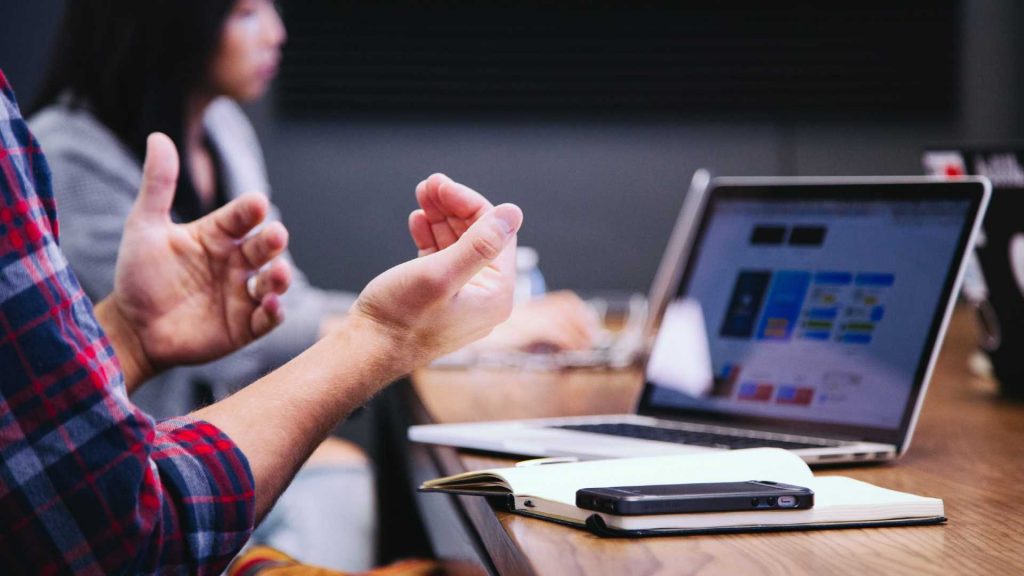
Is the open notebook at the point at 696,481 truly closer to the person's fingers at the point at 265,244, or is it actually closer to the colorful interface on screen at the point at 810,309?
the colorful interface on screen at the point at 810,309

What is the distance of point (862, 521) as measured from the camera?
77 centimetres

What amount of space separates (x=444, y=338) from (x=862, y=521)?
381 mm

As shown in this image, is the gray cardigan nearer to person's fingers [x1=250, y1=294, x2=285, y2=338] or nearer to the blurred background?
person's fingers [x1=250, y1=294, x2=285, y2=338]

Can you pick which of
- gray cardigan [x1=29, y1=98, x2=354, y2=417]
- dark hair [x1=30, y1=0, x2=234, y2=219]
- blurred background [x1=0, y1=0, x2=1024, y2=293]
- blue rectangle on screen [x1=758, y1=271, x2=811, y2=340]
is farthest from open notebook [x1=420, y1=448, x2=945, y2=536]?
blurred background [x1=0, y1=0, x2=1024, y2=293]

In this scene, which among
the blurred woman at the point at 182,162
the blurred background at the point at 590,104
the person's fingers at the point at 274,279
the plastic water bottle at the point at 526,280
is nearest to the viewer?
the person's fingers at the point at 274,279

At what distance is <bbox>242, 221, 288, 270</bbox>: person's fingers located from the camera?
1306 millimetres

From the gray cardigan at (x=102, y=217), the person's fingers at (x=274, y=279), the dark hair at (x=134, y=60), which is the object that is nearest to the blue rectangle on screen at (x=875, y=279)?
the person's fingers at (x=274, y=279)

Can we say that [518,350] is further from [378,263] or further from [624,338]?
[378,263]

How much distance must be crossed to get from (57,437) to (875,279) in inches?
31.5

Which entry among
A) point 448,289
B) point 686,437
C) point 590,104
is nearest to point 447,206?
point 448,289

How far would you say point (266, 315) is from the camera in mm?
1310

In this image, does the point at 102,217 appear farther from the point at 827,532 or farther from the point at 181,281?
the point at 827,532

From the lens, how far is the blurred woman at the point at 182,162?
2.00 metres

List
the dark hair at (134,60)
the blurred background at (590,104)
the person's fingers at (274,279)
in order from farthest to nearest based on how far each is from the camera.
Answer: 1. the blurred background at (590,104)
2. the dark hair at (134,60)
3. the person's fingers at (274,279)
